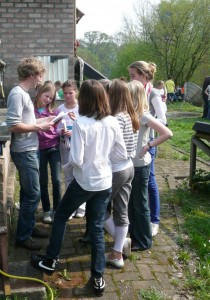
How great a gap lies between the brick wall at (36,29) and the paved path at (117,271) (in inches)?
262

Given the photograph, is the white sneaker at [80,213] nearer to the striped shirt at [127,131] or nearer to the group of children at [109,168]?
the group of children at [109,168]

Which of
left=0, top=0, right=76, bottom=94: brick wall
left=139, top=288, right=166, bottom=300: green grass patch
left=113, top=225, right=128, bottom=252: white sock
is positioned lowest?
left=139, top=288, right=166, bottom=300: green grass patch

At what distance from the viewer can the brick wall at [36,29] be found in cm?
994

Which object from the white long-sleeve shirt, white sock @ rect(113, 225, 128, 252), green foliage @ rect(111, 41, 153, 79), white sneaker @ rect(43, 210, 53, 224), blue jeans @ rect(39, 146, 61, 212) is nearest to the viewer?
the white long-sleeve shirt

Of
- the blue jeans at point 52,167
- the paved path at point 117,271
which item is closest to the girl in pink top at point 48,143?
the blue jeans at point 52,167

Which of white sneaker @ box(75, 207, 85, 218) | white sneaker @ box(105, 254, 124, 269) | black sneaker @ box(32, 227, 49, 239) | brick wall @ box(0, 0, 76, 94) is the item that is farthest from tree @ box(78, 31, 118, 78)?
white sneaker @ box(105, 254, 124, 269)

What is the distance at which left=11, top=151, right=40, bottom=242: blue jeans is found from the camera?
374cm

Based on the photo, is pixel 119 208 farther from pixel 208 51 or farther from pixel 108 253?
pixel 208 51

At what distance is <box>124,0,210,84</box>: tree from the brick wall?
83.3 ft

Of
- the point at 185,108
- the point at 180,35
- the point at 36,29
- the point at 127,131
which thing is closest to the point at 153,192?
the point at 127,131

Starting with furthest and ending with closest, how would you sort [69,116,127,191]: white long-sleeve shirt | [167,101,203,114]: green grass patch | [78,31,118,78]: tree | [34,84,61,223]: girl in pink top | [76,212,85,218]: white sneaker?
[78,31,118,78]: tree
[167,101,203,114]: green grass patch
[76,212,85,218]: white sneaker
[34,84,61,223]: girl in pink top
[69,116,127,191]: white long-sleeve shirt

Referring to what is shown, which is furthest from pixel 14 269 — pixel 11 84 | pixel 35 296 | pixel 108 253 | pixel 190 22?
pixel 190 22

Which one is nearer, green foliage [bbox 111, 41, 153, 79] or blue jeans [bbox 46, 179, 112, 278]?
blue jeans [bbox 46, 179, 112, 278]

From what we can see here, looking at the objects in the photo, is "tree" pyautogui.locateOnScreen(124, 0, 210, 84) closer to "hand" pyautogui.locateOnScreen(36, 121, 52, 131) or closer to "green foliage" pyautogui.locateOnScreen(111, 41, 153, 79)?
"green foliage" pyautogui.locateOnScreen(111, 41, 153, 79)
